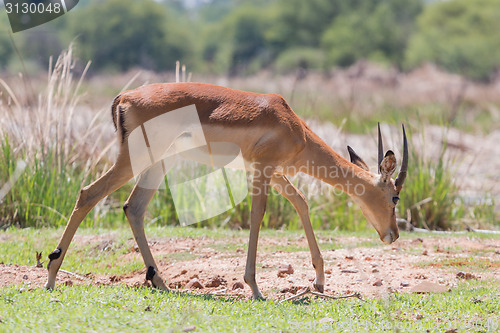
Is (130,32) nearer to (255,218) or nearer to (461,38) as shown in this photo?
(461,38)

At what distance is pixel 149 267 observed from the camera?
19.1 ft

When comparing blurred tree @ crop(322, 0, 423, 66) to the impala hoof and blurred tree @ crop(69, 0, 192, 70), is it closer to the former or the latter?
blurred tree @ crop(69, 0, 192, 70)

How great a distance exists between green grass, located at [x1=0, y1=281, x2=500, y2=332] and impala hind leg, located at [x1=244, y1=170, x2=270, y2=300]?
274mm

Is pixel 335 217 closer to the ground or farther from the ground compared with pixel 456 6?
closer to the ground

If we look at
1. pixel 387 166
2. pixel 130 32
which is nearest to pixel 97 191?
pixel 387 166

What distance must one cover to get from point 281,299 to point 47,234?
11.4 feet

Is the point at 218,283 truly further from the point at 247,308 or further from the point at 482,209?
the point at 482,209

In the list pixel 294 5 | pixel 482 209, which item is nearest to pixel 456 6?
pixel 294 5

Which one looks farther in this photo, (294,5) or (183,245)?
(294,5)

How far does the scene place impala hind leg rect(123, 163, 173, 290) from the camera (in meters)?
5.83

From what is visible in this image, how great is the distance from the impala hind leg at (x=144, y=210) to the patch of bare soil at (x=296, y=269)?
40cm

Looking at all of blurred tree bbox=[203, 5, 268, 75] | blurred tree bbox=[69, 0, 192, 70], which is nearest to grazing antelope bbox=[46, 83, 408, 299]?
blurred tree bbox=[69, 0, 192, 70]

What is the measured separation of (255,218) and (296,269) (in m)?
1.17

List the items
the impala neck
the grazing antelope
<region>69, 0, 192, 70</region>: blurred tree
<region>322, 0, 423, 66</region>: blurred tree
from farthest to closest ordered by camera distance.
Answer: <region>322, 0, 423, 66</region>: blurred tree, <region>69, 0, 192, 70</region>: blurred tree, the impala neck, the grazing antelope
